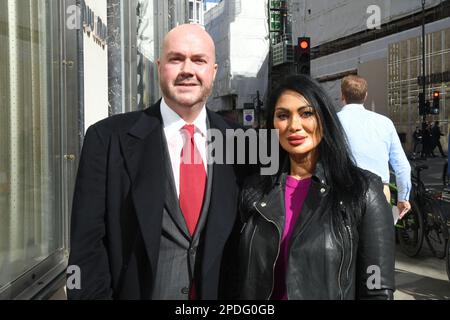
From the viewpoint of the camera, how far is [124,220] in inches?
69.5

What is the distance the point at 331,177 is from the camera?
1.80 m

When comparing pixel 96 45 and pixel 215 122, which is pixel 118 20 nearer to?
pixel 96 45

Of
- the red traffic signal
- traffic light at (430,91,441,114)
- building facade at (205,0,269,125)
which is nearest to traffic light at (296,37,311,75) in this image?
the red traffic signal

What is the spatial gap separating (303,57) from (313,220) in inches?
246

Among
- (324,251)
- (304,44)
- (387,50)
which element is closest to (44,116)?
(324,251)

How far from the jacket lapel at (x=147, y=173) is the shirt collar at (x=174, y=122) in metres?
0.03

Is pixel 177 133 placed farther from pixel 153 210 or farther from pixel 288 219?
pixel 288 219

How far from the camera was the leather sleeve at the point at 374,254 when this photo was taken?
1688mm

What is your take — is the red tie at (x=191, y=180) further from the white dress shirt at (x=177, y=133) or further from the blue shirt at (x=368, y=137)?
the blue shirt at (x=368, y=137)

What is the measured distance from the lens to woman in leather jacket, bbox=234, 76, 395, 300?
1671mm

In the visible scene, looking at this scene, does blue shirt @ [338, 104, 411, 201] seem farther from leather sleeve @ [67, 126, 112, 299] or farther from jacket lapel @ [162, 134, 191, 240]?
leather sleeve @ [67, 126, 112, 299]

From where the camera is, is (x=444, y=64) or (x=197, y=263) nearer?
(x=197, y=263)
